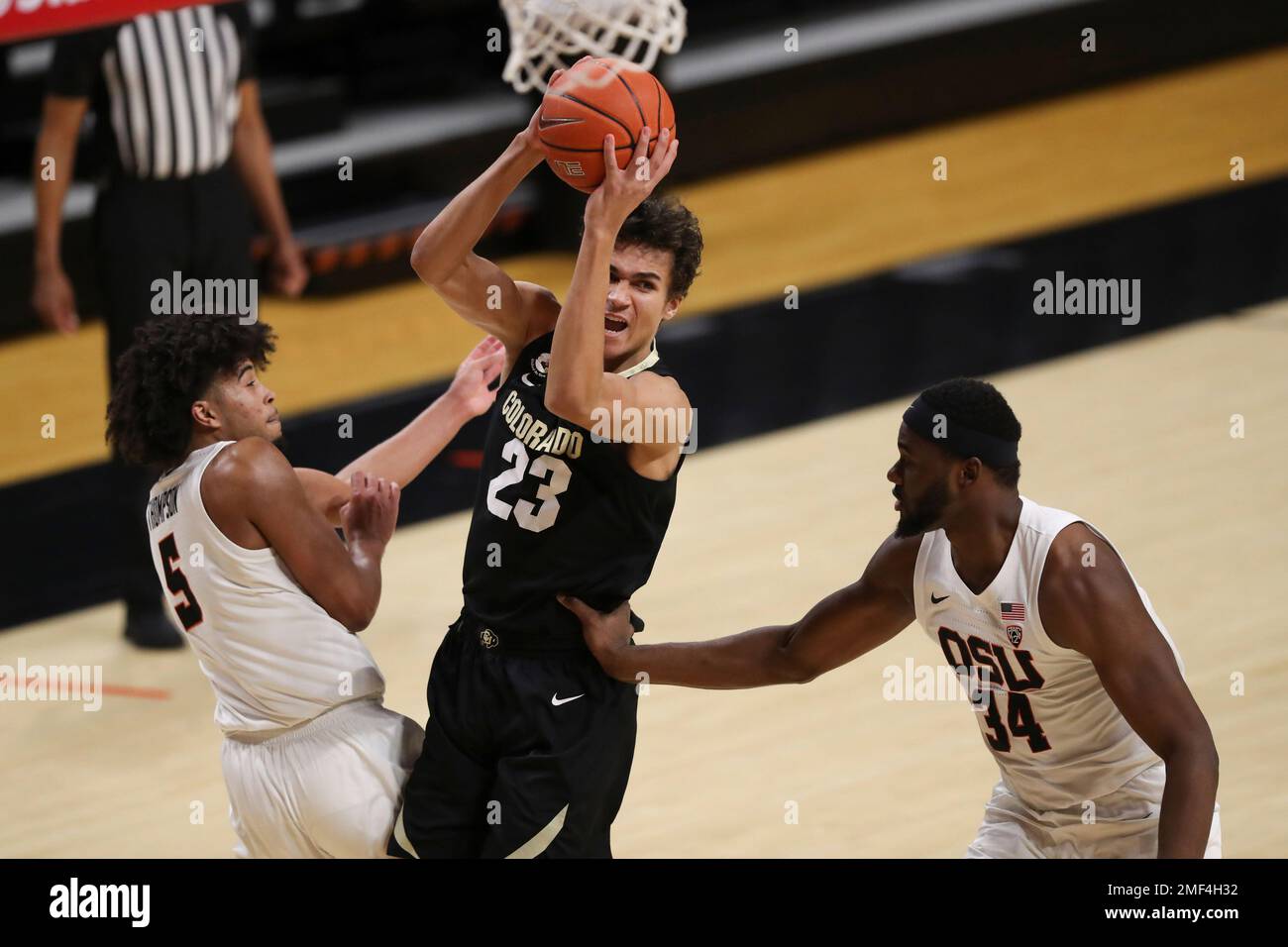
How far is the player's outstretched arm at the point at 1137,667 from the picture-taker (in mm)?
3523

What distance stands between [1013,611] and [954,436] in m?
0.34

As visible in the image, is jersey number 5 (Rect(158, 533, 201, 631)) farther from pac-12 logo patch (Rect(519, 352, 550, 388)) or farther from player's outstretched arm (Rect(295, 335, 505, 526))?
pac-12 logo patch (Rect(519, 352, 550, 388))

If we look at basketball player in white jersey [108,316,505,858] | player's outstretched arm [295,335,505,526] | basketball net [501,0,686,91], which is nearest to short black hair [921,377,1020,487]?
player's outstretched arm [295,335,505,526]

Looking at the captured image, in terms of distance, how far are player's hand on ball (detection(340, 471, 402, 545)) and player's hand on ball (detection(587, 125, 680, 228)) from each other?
85 centimetres

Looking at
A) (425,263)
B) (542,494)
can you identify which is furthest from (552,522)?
(425,263)

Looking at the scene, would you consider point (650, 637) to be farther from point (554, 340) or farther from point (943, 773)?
point (554, 340)

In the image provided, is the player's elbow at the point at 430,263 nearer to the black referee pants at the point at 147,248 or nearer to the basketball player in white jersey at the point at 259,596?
the basketball player in white jersey at the point at 259,596

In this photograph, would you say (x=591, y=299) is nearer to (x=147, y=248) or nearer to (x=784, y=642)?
(x=784, y=642)

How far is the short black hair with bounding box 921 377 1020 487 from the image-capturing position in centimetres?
375

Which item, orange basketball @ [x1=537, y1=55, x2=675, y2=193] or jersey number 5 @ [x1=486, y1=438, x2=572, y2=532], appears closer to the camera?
orange basketball @ [x1=537, y1=55, x2=675, y2=193]

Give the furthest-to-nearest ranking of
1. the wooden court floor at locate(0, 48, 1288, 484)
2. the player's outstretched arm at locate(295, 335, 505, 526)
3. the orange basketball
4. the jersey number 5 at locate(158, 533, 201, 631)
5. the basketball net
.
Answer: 1. the wooden court floor at locate(0, 48, 1288, 484)
2. the basketball net
3. the player's outstretched arm at locate(295, 335, 505, 526)
4. the jersey number 5 at locate(158, 533, 201, 631)
5. the orange basketball

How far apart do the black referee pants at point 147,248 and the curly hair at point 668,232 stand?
8.79ft

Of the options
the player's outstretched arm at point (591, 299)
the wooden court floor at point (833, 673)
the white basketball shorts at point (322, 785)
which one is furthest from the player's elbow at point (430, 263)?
the wooden court floor at point (833, 673)

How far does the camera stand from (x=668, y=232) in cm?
393
